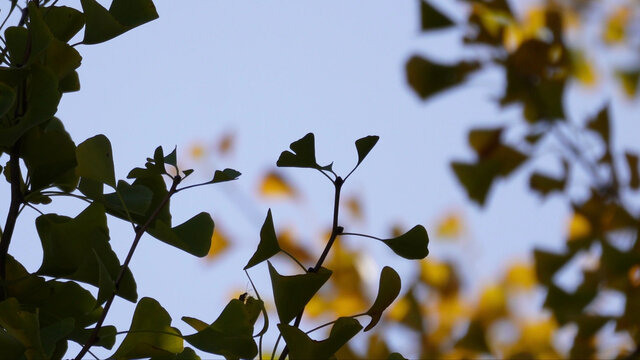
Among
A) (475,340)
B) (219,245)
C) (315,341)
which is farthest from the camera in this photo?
(219,245)

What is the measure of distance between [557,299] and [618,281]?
8cm

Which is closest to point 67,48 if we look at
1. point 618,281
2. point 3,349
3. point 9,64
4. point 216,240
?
point 9,64

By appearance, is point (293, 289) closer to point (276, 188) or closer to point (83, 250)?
point (83, 250)

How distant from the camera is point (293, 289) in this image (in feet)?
1.19

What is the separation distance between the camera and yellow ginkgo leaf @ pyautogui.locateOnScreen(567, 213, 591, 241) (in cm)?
100

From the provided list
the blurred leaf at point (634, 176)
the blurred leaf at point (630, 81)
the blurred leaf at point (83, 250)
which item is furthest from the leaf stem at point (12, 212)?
the blurred leaf at point (630, 81)

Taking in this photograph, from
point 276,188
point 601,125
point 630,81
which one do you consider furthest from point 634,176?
point 276,188

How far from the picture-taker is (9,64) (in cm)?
37

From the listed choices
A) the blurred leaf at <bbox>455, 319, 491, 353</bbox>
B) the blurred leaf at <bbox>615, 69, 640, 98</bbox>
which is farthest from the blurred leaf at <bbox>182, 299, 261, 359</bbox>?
the blurred leaf at <bbox>615, 69, 640, 98</bbox>

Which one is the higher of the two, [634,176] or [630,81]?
[630,81]

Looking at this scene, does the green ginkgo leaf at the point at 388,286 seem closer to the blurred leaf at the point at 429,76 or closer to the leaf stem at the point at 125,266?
the leaf stem at the point at 125,266

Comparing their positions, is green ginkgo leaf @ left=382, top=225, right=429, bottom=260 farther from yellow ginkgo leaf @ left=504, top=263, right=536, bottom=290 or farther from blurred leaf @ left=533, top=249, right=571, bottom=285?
yellow ginkgo leaf @ left=504, top=263, right=536, bottom=290

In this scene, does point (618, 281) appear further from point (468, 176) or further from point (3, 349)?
point (3, 349)

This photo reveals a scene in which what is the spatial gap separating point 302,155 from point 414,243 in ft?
0.22
